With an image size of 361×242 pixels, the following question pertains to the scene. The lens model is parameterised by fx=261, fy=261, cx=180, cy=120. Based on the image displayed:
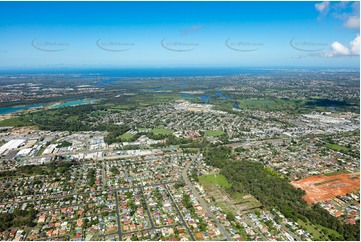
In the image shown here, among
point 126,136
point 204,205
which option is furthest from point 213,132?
point 204,205

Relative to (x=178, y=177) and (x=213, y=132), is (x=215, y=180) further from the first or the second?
(x=213, y=132)

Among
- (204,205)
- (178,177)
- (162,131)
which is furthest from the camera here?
(162,131)

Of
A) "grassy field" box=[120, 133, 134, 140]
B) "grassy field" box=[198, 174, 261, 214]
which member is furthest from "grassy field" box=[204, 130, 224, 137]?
"grassy field" box=[198, 174, 261, 214]

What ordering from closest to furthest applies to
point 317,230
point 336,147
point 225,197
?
A: point 317,230 < point 225,197 < point 336,147

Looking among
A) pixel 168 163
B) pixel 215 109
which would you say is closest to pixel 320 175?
pixel 168 163

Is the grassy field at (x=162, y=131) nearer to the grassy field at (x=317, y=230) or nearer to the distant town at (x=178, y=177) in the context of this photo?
the distant town at (x=178, y=177)

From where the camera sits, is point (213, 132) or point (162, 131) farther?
point (162, 131)

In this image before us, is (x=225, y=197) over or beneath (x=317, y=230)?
over

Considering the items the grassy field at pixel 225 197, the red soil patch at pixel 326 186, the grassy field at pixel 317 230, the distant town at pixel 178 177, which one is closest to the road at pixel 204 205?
the distant town at pixel 178 177

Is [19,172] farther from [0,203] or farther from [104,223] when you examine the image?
[104,223]
